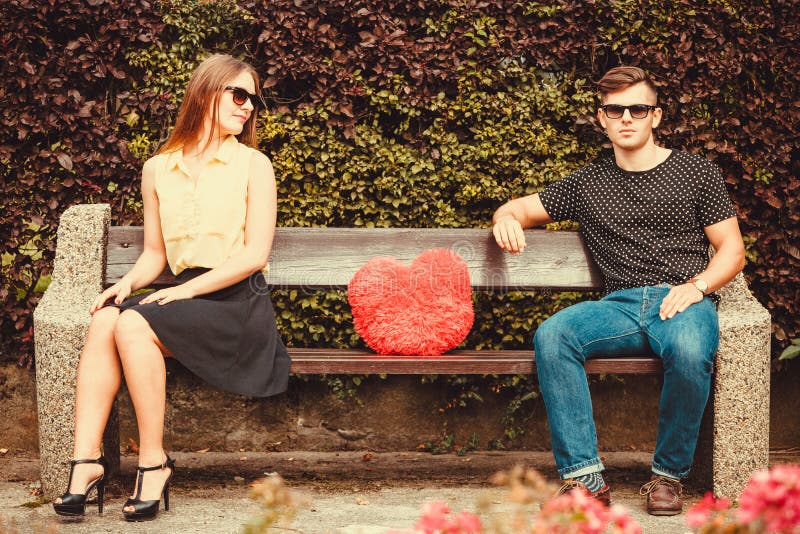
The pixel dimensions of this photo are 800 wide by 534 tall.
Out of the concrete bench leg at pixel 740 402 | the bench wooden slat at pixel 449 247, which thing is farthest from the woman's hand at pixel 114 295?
the concrete bench leg at pixel 740 402

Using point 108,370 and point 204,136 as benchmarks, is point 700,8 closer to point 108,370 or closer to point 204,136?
point 204,136

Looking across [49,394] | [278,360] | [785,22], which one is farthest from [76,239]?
[785,22]

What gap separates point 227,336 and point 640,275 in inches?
68.6

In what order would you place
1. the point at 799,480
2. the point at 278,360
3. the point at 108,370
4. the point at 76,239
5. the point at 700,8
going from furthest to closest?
the point at 700,8 → the point at 76,239 → the point at 278,360 → the point at 108,370 → the point at 799,480

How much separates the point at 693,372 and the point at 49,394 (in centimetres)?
254

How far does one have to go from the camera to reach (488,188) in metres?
4.55

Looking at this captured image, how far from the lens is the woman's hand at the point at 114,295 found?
3377 mm

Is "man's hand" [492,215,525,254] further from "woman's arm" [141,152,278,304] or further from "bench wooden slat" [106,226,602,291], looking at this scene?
"woman's arm" [141,152,278,304]

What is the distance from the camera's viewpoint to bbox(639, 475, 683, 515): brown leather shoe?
3.39m

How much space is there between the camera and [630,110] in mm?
3760

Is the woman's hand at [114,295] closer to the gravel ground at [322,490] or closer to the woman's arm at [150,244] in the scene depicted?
the woman's arm at [150,244]

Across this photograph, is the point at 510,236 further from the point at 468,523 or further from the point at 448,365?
the point at 468,523

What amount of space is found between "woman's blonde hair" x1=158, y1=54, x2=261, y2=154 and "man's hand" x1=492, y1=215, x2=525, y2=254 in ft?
3.97

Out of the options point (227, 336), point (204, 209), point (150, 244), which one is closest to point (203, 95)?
point (204, 209)
